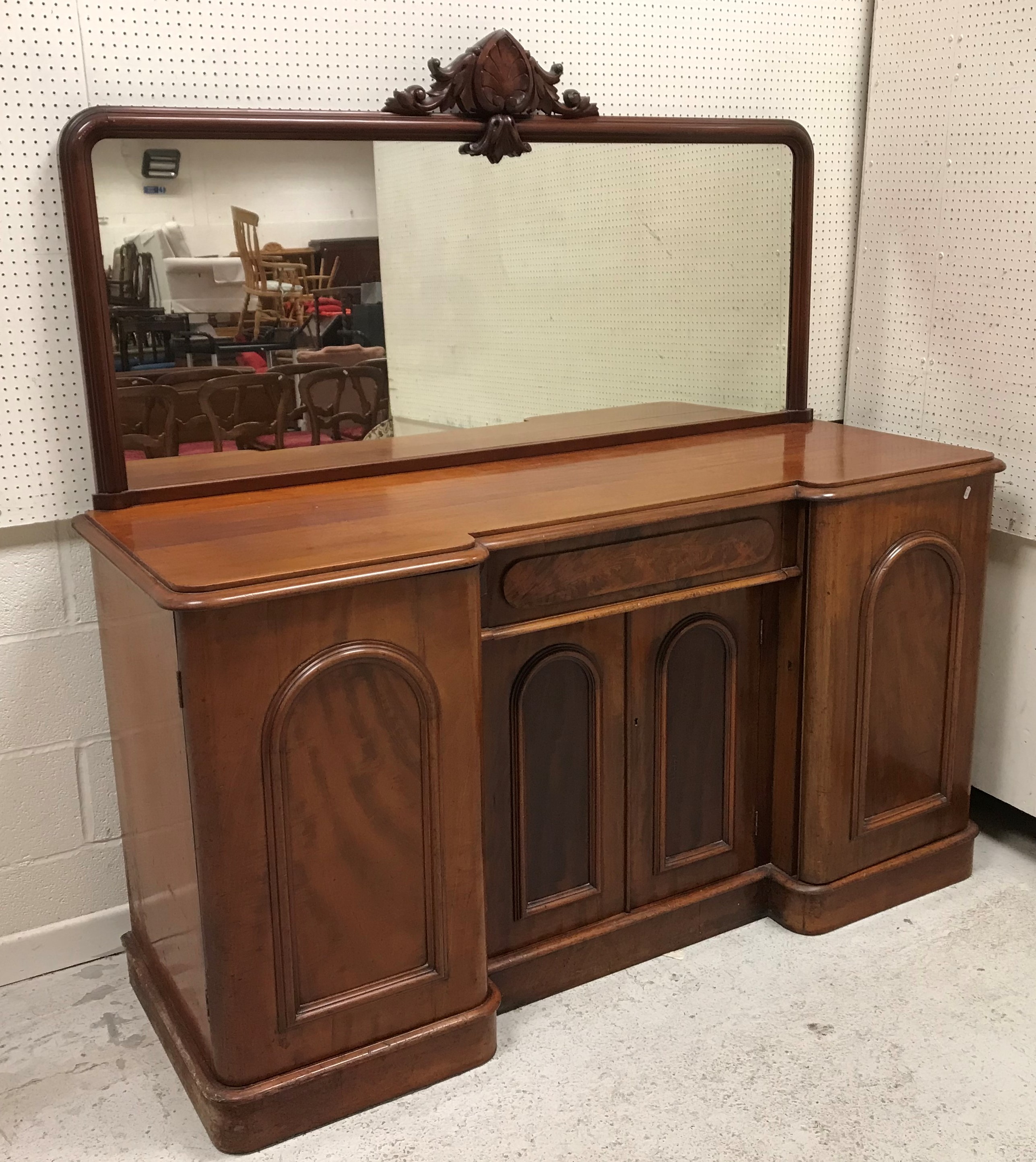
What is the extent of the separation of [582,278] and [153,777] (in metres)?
1.30

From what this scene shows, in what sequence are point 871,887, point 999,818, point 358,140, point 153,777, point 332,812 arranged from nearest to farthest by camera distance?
point 332,812
point 153,777
point 358,140
point 871,887
point 999,818

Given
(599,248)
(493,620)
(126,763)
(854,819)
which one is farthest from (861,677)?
(126,763)

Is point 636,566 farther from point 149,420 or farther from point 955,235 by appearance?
point 955,235

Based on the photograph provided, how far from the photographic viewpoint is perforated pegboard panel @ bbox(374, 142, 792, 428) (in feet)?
7.30

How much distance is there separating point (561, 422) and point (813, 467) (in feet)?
1.72

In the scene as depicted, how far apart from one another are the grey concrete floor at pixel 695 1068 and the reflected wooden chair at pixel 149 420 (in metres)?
1.00

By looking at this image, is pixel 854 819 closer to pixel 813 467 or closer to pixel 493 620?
pixel 813 467

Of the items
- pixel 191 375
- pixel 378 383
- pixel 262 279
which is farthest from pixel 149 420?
pixel 378 383

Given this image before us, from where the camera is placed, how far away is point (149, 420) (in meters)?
2.06

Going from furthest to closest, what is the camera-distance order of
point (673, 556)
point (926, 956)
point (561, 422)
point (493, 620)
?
point (561, 422)
point (926, 956)
point (673, 556)
point (493, 620)

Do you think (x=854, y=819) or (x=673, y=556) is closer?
(x=673, y=556)

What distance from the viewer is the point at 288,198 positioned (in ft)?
6.76

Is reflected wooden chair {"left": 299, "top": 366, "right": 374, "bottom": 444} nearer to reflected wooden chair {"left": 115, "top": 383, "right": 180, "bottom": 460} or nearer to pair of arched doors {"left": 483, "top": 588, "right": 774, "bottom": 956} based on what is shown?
reflected wooden chair {"left": 115, "top": 383, "right": 180, "bottom": 460}

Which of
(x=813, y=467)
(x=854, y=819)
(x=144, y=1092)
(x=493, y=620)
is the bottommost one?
(x=144, y=1092)
